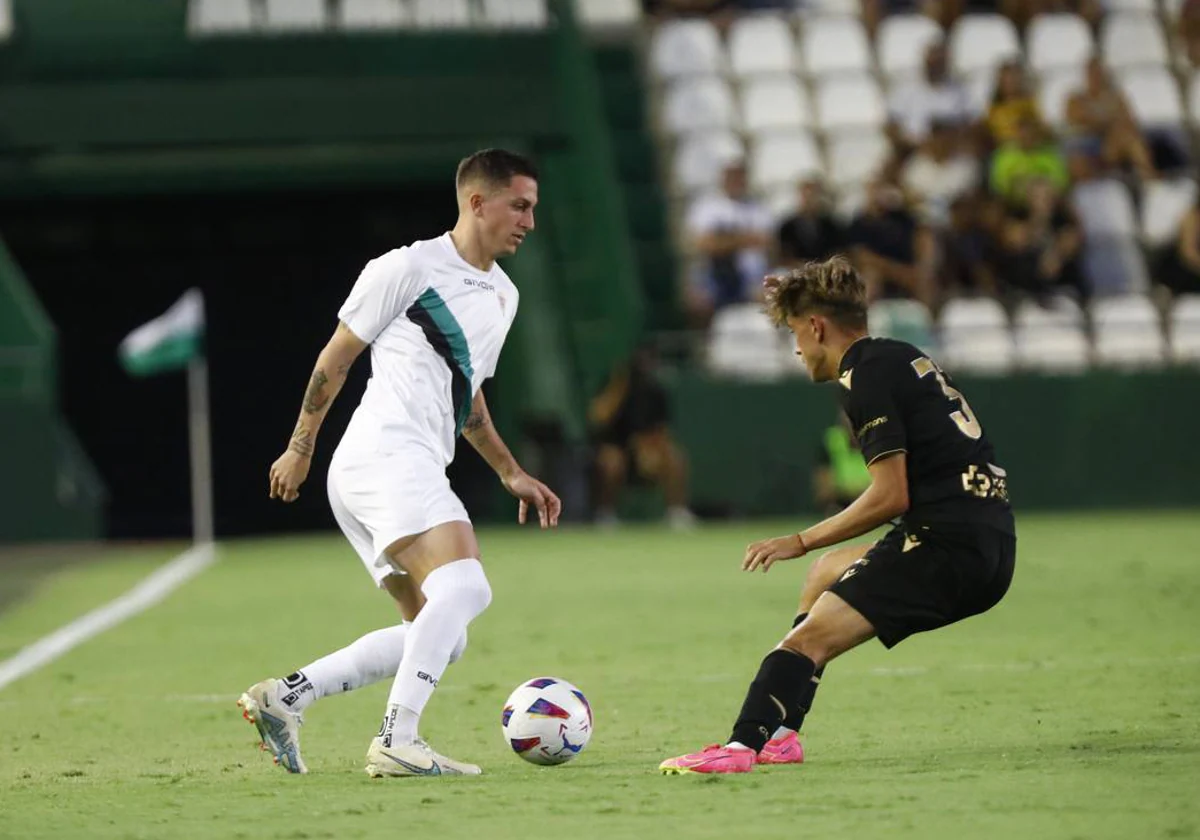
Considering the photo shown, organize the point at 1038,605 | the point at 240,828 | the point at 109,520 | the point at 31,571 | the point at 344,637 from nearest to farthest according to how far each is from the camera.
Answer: the point at 240,828, the point at 344,637, the point at 1038,605, the point at 31,571, the point at 109,520

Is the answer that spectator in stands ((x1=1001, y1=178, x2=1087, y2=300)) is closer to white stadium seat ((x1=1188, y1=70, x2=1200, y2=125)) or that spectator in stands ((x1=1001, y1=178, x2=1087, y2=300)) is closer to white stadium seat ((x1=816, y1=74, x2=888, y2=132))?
white stadium seat ((x1=816, y1=74, x2=888, y2=132))

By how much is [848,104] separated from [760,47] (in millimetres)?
1343

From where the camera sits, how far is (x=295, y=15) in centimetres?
2336

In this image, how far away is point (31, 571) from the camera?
61.2ft

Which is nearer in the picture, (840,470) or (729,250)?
(840,470)

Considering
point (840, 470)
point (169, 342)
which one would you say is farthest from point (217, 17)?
point (840, 470)

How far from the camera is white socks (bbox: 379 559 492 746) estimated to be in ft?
23.0

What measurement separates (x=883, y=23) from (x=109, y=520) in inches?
424

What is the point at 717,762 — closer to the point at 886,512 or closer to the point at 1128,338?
the point at 886,512

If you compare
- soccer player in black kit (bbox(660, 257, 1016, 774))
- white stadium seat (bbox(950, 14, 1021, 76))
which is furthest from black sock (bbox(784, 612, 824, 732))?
white stadium seat (bbox(950, 14, 1021, 76))

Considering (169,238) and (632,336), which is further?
(169,238)

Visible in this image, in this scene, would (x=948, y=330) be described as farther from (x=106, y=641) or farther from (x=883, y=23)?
(x=106, y=641)

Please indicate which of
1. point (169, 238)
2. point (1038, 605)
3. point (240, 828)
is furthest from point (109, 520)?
point (240, 828)

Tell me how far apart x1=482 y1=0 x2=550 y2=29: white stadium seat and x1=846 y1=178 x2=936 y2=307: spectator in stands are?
388cm
